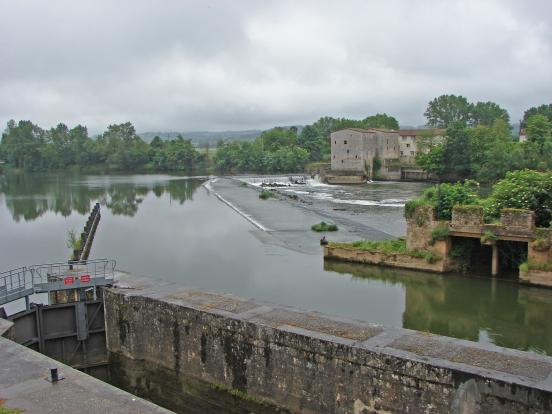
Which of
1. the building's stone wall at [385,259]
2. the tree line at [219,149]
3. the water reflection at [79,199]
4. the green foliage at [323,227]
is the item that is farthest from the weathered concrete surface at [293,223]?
the tree line at [219,149]

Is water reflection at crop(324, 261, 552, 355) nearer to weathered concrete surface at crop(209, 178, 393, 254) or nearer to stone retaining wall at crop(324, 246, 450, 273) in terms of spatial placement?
stone retaining wall at crop(324, 246, 450, 273)

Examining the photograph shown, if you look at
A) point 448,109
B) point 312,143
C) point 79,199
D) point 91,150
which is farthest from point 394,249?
point 91,150

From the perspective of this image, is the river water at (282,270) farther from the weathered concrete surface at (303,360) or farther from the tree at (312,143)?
the tree at (312,143)

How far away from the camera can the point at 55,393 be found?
11.8 metres

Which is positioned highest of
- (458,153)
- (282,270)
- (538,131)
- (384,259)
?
(538,131)

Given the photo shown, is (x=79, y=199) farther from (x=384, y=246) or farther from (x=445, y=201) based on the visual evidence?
(x=445, y=201)

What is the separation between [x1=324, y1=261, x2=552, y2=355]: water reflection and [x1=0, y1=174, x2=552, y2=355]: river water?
4cm

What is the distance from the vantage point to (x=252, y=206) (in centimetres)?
6097

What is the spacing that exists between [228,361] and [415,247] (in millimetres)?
16312

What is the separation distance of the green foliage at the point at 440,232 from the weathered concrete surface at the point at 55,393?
772 inches

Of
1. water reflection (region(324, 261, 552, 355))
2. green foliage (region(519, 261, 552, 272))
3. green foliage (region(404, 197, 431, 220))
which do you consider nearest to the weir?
water reflection (region(324, 261, 552, 355))

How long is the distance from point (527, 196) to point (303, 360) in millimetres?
17860

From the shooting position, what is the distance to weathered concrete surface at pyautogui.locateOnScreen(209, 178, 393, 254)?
→ 38.5 meters

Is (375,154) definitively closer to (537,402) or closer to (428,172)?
(428,172)
